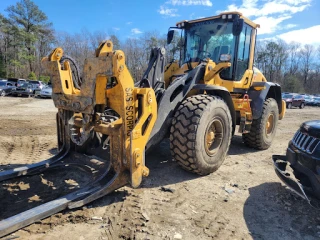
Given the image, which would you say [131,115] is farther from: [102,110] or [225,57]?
[225,57]

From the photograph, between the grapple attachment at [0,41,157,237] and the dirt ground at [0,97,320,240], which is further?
the grapple attachment at [0,41,157,237]

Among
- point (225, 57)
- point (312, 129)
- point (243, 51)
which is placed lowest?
point (312, 129)

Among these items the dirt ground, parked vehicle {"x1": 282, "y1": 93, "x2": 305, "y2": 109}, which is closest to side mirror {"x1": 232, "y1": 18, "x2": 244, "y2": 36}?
the dirt ground

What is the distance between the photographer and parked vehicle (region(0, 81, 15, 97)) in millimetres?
21703

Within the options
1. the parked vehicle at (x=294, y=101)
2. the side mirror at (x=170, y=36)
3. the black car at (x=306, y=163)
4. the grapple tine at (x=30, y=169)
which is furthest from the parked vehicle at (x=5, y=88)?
the parked vehicle at (x=294, y=101)

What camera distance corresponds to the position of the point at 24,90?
22.5 meters

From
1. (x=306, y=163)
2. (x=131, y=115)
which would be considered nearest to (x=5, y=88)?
(x=131, y=115)

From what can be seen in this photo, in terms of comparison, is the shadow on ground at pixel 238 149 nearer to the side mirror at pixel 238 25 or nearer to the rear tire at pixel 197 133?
the rear tire at pixel 197 133

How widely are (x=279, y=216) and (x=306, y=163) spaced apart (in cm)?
71

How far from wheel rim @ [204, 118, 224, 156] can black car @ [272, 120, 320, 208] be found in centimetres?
106

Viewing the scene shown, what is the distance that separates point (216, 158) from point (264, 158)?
1.80 metres

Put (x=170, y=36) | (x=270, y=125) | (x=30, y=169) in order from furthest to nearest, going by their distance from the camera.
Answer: (x=270, y=125) → (x=170, y=36) → (x=30, y=169)

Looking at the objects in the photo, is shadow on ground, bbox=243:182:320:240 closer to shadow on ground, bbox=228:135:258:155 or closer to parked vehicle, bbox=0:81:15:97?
shadow on ground, bbox=228:135:258:155

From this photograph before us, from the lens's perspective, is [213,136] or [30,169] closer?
[30,169]
